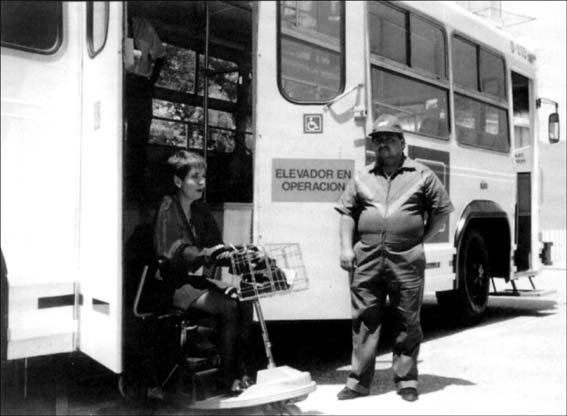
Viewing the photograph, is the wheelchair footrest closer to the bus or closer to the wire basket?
the wire basket

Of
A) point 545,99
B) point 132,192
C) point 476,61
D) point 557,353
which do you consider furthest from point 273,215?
point 545,99

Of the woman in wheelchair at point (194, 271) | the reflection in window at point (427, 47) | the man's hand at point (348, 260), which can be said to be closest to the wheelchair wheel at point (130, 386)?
the woman in wheelchair at point (194, 271)

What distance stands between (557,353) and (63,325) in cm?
439

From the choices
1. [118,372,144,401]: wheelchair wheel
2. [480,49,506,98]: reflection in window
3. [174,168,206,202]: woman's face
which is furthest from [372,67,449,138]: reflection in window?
[118,372,144,401]: wheelchair wheel

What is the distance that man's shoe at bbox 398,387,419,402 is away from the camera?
173 inches

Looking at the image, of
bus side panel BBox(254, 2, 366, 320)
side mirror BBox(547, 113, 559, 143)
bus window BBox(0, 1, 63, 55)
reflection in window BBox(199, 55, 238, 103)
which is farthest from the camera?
side mirror BBox(547, 113, 559, 143)

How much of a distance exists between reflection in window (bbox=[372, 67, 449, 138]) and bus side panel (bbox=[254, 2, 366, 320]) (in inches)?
19.8

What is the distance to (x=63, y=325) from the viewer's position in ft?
11.3

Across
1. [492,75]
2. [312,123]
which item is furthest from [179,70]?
[492,75]

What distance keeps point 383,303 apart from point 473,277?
112 inches

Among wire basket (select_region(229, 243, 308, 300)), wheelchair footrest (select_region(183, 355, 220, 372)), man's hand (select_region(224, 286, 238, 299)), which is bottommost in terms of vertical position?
wheelchair footrest (select_region(183, 355, 220, 372))

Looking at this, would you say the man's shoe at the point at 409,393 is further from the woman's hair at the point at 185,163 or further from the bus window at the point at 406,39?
the bus window at the point at 406,39

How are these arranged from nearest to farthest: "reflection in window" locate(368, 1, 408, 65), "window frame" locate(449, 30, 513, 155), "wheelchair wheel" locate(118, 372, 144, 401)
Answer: "wheelchair wheel" locate(118, 372, 144, 401) → "reflection in window" locate(368, 1, 408, 65) → "window frame" locate(449, 30, 513, 155)

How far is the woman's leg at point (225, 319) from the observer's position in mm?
3670
